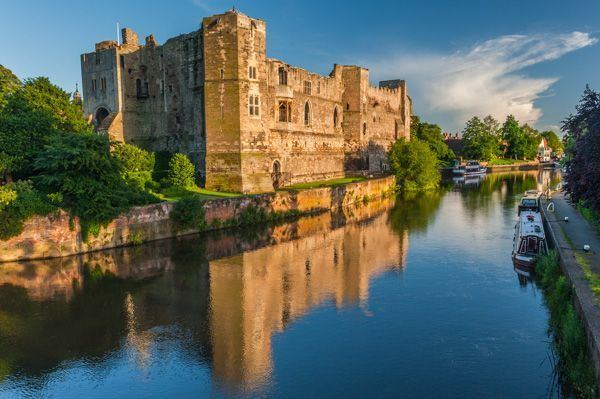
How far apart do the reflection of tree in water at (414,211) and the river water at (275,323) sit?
4.51 metres

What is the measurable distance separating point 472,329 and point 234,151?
1925 centimetres

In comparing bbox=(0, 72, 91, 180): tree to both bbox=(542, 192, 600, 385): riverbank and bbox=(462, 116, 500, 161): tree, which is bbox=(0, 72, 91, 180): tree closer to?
bbox=(542, 192, 600, 385): riverbank

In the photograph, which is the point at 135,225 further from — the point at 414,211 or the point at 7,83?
the point at 414,211

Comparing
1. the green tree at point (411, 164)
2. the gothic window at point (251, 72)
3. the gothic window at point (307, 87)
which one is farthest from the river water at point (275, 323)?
the green tree at point (411, 164)

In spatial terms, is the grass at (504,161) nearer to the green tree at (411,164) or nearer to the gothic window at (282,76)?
the green tree at (411,164)

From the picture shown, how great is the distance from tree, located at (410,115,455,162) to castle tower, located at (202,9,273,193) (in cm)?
4828

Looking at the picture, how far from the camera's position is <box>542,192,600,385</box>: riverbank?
850cm

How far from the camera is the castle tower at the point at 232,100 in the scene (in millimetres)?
27547

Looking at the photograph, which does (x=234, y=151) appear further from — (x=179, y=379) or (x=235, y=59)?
(x=179, y=379)

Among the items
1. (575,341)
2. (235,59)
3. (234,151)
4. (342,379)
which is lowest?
(342,379)

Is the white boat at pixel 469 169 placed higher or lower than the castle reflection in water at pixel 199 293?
higher

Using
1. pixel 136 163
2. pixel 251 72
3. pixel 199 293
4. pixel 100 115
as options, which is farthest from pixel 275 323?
pixel 100 115

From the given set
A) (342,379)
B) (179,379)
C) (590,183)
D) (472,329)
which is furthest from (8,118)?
(590,183)

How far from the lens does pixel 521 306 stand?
13.2m
